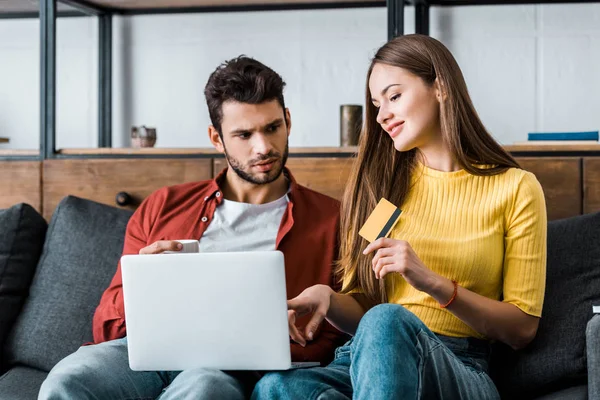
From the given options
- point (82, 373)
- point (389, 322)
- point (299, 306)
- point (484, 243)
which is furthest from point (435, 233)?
point (82, 373)

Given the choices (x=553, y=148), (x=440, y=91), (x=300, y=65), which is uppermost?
(x=300, y=65)

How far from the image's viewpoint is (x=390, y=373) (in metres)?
1.45

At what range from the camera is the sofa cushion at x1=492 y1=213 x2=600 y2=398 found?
6.28 feet

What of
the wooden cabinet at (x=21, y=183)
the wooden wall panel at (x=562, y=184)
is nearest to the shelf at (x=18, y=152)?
the wooden cabinet at (x=21, y=183)

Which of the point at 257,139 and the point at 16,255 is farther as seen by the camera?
the point at 16,255

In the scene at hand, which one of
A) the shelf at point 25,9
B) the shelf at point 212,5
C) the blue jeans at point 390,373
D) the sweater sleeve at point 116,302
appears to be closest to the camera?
the blue jeans at point 390,373

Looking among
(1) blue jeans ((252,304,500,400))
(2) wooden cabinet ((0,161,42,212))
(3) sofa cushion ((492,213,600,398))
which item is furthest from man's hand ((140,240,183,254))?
(2) wooden cabinet ((0,161,42,212))

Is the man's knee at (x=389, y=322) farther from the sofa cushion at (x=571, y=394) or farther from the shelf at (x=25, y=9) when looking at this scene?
the shelf at (x=25, y=9)

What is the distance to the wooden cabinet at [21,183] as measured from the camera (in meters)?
2.68

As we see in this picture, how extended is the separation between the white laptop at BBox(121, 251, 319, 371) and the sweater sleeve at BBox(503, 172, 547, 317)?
54 cm

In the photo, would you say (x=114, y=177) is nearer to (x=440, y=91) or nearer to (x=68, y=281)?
(x=68, y=281)

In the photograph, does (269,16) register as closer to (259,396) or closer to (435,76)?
(435,76)

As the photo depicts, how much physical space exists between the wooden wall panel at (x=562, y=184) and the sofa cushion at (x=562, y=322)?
0.24 metres

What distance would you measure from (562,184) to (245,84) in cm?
91
